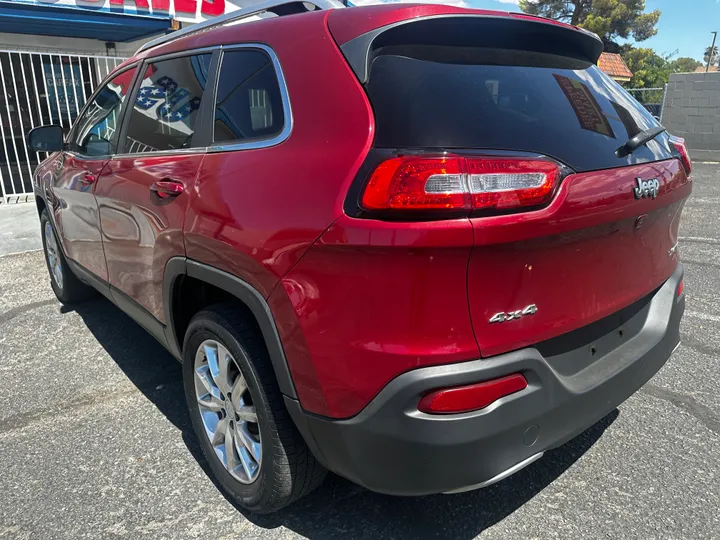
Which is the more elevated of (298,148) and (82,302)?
(298,148)

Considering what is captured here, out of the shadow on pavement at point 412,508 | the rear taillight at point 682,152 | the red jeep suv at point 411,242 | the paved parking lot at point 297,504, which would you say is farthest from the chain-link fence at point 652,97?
the shadow on pavement at point 412,508

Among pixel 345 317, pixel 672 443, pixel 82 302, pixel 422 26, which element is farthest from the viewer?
pixel 82 302

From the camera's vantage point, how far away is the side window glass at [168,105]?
247 centimetres

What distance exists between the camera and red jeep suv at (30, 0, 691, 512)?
5.26ft

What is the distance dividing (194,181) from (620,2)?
4586cm

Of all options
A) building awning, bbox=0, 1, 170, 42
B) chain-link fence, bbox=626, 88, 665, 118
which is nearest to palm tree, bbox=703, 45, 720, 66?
chain-link fence, bbox=626, 88, 665, 118

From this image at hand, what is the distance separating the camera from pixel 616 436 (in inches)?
107

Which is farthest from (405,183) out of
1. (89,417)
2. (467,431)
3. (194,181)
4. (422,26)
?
(89,417)

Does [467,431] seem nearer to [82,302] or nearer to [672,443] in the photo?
[672,443]

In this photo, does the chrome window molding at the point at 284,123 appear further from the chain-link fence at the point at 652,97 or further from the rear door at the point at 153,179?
the chain-link fence at the point at 652,97

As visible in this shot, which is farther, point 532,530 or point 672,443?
point 672,443

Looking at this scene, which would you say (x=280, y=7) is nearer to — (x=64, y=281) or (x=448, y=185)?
(x=448, y=185)

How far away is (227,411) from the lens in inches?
92.0

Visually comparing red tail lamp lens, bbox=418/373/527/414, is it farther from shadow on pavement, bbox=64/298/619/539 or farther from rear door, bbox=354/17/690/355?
shadow on pavement, bbox=64/298/619/539
